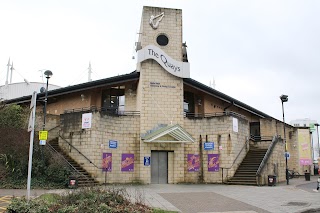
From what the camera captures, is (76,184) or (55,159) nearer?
(76,184)

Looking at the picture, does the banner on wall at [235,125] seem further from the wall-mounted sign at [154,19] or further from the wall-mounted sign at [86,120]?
the wall-mounted sign at [86,120]

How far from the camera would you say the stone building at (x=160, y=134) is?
20719 millimetres

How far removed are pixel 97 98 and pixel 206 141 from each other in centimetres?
974

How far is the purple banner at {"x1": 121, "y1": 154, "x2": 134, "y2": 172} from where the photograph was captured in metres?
21.2

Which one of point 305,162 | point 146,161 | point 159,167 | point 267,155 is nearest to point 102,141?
point 146,161

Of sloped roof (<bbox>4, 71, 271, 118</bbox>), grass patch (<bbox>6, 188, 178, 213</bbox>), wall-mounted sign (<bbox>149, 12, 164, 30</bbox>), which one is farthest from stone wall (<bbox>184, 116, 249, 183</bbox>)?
grass patch (<bbox>6, 188, 178, 213</bbox>)

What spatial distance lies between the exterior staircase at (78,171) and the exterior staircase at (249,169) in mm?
9298

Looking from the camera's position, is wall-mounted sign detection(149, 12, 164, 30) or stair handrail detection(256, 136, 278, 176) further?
wall-mounted sign detection(149, 12, 164, 30)

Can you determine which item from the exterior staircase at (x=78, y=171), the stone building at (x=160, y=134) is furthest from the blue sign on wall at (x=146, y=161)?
the exterior staircase at (x=78, y=171)

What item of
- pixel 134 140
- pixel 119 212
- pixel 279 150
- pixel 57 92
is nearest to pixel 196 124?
pixel 134 140

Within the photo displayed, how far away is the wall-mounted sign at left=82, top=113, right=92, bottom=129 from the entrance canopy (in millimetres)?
3715

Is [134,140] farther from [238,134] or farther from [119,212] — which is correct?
[119,212]

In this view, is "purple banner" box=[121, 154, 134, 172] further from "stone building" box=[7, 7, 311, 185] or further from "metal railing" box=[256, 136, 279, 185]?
"metal railing" box=[256, 136, 279, 185]

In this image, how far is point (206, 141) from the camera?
74.8 feet
